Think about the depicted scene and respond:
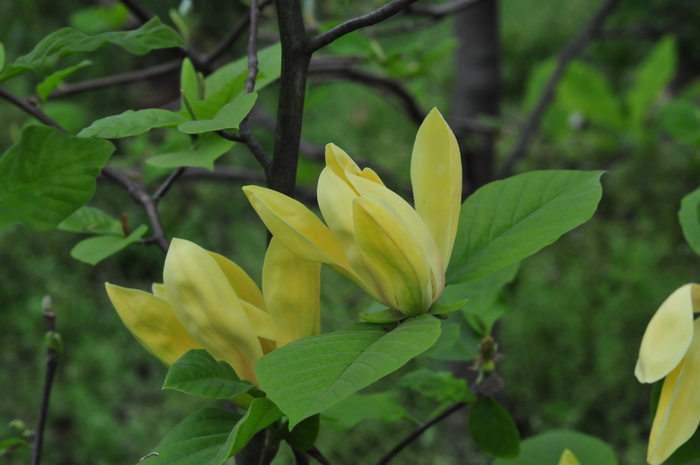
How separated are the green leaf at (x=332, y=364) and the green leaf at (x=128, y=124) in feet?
0.43

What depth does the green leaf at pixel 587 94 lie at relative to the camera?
1.92m

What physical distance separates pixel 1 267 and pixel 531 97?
1851mm

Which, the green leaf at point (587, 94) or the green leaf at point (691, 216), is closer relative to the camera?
the green leaf at point (691, 216)

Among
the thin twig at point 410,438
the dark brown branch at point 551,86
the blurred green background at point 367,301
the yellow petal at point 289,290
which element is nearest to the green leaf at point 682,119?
the blurred green background at point 367,301

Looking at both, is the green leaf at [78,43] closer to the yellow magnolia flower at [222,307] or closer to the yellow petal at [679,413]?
the yellow magnolia flower at [222,307]

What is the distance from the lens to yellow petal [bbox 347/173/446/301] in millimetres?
339

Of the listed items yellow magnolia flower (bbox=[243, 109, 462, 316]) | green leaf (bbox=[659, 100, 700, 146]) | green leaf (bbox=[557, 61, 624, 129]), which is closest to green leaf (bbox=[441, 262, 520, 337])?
yellow magnolia flower (bbox=[243, 109, 462, 316])

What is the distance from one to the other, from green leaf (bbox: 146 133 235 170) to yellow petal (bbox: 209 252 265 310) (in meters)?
0.06

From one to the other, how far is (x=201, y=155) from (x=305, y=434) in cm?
17

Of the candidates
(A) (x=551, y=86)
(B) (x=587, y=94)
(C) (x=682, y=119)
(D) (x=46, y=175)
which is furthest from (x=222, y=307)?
(B) (x=587, y=94)

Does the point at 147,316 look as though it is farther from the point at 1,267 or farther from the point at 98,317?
the point at 1,267

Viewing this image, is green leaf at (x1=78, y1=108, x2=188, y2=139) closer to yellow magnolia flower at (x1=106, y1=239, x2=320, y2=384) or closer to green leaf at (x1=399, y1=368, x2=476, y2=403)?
yellow magnolia flower at (x1=106, y1=239, x2=320, y2=384)

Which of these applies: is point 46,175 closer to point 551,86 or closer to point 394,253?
point 394,253

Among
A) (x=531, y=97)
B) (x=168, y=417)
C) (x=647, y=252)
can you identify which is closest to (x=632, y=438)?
(x=647, y=252)
